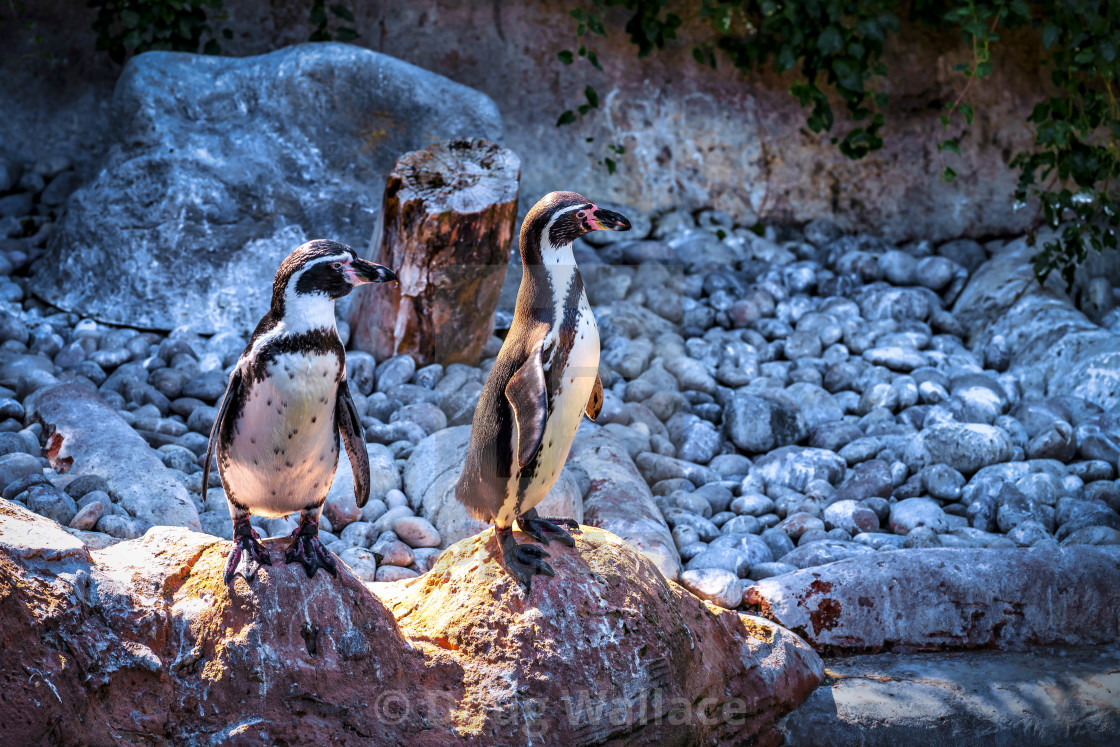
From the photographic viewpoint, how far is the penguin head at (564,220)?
2682mm

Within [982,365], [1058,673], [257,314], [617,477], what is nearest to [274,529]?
[617,477]

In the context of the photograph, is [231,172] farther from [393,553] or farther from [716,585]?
[716,585]

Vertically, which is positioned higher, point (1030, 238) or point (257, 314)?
point (1030, 238)

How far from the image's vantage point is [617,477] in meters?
4.30

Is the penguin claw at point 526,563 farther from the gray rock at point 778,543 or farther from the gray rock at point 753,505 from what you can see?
the gray rock at point 753,505

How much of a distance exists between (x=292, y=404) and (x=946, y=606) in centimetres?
232

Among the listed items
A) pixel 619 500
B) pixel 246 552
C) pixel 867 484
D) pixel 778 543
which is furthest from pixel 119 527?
pixel 867 484

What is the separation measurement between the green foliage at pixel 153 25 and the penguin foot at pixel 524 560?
4968 mm

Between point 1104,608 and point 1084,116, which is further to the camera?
point 1084,116

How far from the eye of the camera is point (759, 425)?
5.05 m

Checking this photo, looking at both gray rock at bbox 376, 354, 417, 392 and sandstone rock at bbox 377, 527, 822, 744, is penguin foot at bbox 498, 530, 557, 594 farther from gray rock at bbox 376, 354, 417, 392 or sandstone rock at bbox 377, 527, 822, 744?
gray rock at bbox 376, 354, 417, 392

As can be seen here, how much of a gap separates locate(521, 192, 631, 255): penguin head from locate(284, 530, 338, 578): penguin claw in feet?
3.21

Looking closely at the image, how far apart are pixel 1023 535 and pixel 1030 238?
2660 mm

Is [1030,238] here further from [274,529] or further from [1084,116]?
[274,529]
